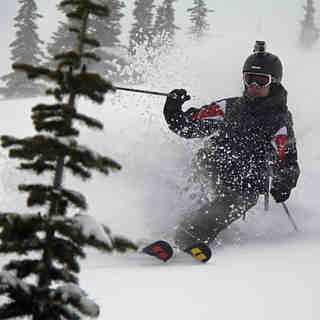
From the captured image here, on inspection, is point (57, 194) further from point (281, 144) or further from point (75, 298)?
point (281, 144)

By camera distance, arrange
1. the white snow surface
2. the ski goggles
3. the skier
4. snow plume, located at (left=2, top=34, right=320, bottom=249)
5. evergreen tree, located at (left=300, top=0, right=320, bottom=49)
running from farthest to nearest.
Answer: evergreen tree, located at (left=300, top=0, right=320, bottom=49), snow plume, located at (left=2, top=34, right=320, bottom=249), the ski goggles, the skier, the white snow surface

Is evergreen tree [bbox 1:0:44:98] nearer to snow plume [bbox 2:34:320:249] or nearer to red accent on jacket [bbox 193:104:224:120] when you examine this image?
snow plume [bbox 2:34:320:249]

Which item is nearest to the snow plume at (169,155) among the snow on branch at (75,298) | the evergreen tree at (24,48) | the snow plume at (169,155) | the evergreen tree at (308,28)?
the snow plume at (169,155)

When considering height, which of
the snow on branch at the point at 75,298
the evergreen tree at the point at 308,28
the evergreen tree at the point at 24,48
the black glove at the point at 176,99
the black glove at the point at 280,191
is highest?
the evergreen tree at the point at 308,28

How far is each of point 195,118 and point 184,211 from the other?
119cm

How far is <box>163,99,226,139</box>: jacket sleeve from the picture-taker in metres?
5.29

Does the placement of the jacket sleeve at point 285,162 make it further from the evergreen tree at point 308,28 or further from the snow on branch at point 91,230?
the evergreen tree at point 308,28

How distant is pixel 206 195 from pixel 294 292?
8.87 feet

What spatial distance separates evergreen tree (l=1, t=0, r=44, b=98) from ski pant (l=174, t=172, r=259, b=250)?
2414 centimetres

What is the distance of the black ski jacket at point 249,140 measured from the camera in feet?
16.3

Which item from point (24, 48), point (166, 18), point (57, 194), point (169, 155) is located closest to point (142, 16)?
point (166, 18)

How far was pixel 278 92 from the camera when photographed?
17.0ft

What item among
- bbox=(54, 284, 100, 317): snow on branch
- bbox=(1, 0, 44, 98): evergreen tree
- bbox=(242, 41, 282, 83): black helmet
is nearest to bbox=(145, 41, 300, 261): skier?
bbox=(242, 41, 282, 83): black helmet

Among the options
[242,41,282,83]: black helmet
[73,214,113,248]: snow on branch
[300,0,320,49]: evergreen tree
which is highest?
[300,0,320,49]: evergreen tree
